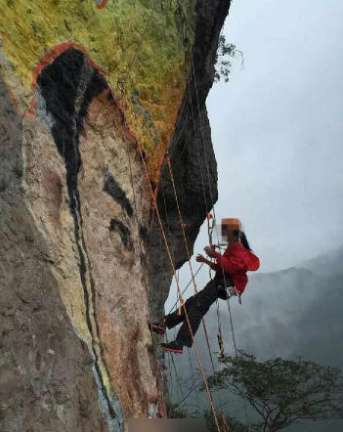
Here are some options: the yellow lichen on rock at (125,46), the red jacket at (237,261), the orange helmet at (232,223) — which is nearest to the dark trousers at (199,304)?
the red jacket at (237,261)

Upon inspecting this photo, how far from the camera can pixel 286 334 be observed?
135m

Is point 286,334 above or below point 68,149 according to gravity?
above

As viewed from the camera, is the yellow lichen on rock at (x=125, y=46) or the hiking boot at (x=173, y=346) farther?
the hiking boot at (x=173, y=346)

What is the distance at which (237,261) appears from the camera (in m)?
6.22

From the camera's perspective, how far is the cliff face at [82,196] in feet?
10.7

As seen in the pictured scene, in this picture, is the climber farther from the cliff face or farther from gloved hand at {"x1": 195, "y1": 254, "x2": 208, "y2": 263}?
the cliff face

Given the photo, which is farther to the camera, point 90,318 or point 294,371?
point 294,371

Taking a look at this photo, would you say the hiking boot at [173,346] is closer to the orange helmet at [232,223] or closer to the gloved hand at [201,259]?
the gloved hand at [201,259]

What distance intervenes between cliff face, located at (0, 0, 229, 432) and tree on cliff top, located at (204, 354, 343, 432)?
1987cm

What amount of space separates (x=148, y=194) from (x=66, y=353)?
3.64m

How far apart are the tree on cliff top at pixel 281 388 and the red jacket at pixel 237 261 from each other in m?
19.3

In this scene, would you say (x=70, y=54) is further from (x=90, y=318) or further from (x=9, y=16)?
(x=90, y=318)

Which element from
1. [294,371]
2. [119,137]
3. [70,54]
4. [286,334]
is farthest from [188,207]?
[286,334]

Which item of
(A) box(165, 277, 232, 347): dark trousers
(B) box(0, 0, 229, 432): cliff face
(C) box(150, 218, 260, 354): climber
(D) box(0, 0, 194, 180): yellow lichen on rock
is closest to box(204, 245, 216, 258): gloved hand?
(C) box(150, 218, 260, 354): climber
